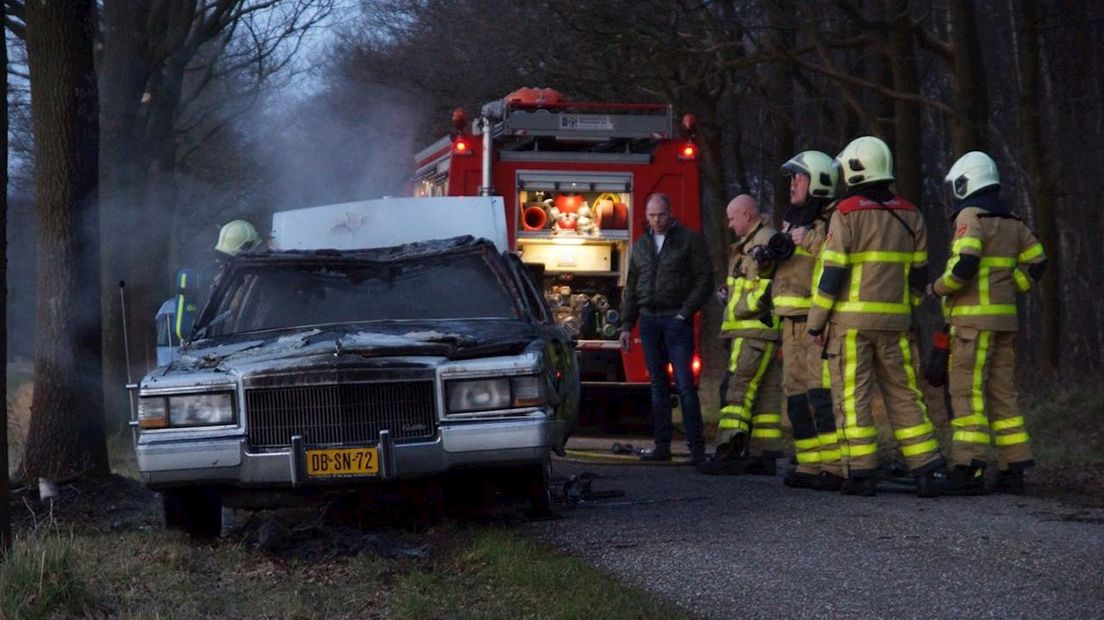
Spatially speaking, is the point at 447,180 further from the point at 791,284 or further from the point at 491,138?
the point at 791,284

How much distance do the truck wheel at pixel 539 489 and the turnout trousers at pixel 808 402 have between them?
89.2 inches

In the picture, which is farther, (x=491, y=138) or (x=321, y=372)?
(x=491, y=138)

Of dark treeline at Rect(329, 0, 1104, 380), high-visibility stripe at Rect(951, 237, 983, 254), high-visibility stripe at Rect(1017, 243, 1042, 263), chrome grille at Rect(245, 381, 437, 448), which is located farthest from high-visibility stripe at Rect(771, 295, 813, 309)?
dark treeline at Rect(329, 0, 1104, 380)

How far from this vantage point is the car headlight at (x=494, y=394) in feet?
25.7

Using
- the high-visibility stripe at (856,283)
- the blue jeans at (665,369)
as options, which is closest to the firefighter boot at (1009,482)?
the high-visibility stripe at (856,283)

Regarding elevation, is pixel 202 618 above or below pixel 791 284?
below

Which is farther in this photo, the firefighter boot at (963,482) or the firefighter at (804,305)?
the firefighter at (804,305)

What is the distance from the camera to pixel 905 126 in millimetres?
17609

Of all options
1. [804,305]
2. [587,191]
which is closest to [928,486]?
[804,305]

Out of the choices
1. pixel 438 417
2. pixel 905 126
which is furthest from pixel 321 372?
pixel 905 126

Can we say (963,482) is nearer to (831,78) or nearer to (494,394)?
(494,394)

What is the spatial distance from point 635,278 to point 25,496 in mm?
4780

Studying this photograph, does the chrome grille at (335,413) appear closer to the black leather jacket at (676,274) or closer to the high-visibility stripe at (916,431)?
the high-visibility stripe at (916,431)

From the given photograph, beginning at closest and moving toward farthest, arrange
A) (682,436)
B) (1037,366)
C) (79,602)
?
(79,602) → (682,436) → (1037,366)
